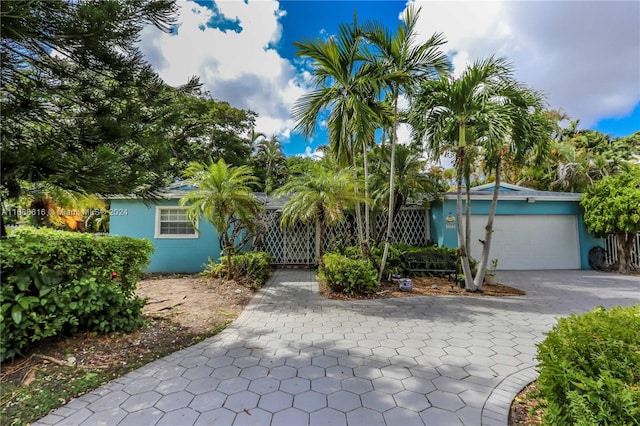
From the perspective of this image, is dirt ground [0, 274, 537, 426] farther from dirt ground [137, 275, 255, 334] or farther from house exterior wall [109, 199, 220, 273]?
house exterior wall [109, 199, 220, 273]

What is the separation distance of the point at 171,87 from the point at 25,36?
177 centimetres

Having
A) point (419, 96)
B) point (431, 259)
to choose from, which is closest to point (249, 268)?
point (431, 259)

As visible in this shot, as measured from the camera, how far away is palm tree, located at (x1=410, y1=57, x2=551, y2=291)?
5.77 meters

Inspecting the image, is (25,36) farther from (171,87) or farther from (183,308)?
(183,308)

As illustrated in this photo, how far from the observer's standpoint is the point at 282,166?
2312 centimetres

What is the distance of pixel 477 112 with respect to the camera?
5871 millimetres

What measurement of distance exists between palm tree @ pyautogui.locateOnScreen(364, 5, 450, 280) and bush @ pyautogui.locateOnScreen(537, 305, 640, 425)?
5320mm

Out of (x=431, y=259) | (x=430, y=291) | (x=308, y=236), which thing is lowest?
(x=430, y=291)

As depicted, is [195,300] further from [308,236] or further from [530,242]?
[530,242]

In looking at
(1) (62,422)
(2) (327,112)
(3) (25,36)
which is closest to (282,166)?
(2) (327,112)

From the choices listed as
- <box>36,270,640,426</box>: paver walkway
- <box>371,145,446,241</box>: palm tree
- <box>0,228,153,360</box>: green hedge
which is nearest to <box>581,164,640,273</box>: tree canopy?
<box>371,145,446,241</box>: palm tree

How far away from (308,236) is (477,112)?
688 cm

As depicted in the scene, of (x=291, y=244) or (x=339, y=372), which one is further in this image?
(x=291, y=244)

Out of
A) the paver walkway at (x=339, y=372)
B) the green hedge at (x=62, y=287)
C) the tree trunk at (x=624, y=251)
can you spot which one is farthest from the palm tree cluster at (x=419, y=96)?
the tree trunk at (x=624, y=251)
